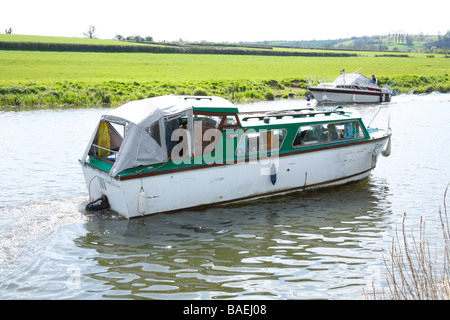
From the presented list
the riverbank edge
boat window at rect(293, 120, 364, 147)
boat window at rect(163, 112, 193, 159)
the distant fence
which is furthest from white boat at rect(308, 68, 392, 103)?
the distant fence

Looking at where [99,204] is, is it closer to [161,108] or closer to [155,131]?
[155,131]

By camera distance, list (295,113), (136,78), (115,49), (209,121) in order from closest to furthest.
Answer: (209,121) < (295,113) < (136,78) < (115,49)

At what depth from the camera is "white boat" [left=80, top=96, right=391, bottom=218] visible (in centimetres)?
1223

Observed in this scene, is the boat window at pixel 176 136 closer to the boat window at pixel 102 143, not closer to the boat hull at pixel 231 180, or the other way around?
the boat hull at pixel 231 180

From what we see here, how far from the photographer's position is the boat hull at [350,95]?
145 ft

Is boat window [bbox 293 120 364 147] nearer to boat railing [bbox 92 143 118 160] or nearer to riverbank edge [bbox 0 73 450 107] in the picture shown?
boat railing [bbox 92 143 118 160]

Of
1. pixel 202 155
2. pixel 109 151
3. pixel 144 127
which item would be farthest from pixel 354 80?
pixel 144 127

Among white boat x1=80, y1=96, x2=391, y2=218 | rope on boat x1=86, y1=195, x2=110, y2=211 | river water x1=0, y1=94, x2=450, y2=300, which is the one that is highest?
white boat x1=80, y1=96, x2=391, y2=218

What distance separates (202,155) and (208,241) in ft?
8.84

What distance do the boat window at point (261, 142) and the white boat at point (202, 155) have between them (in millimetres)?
30

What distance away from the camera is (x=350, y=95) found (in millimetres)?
44250

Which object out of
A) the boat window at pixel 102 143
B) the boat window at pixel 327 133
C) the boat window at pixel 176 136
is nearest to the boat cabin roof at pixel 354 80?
the boat window at pixel 327 133

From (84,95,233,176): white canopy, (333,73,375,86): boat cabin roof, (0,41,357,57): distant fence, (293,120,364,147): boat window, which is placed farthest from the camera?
(0,41,357,57): distant fence

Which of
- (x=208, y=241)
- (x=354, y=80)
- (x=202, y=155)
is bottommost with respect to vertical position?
(x=208, y=241)
